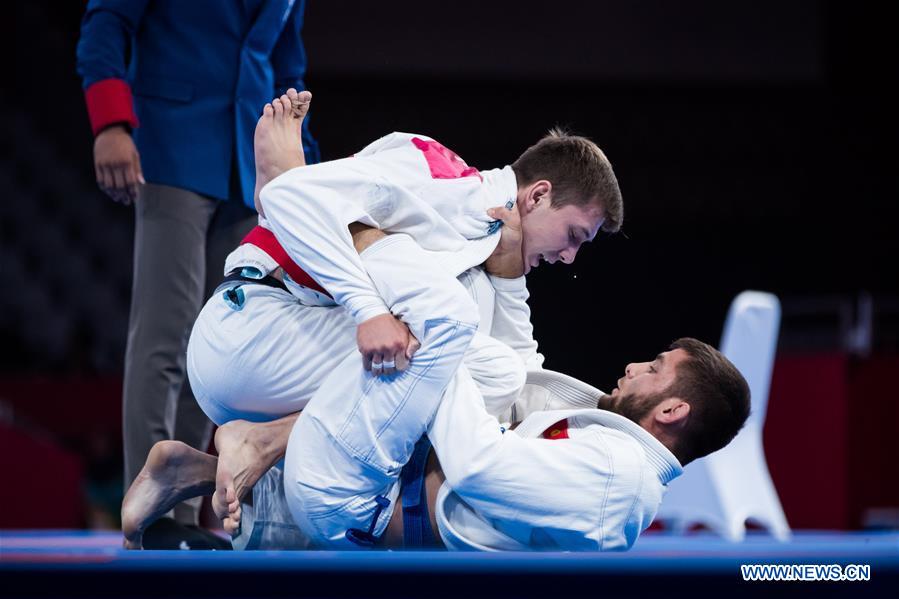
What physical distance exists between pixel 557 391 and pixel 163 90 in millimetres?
893

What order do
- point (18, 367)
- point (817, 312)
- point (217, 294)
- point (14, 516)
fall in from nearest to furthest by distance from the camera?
point (217, 294), point (14, 516), point (817, 312), point (18, 367)

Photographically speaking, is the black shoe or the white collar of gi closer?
the white collar of gi

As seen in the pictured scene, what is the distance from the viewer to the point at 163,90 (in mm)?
1764

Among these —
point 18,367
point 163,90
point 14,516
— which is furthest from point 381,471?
point 18,367

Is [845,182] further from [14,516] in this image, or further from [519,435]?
[519,435]

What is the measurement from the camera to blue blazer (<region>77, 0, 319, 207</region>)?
5.70 ft

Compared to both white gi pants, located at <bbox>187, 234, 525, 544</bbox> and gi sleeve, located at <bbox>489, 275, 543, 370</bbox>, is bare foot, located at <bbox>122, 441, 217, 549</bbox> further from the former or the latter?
gi sleeve, located at <bbox>489, 275, 543, 370</bbox>

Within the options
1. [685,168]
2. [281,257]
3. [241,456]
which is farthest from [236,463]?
[685,168]

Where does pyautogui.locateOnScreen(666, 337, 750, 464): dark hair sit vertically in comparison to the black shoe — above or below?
above

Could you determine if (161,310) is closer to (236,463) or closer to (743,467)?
(236,463)

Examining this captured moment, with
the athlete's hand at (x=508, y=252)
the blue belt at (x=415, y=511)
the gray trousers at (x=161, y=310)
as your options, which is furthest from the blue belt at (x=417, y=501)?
the gray trousers at (x=161, y=310)

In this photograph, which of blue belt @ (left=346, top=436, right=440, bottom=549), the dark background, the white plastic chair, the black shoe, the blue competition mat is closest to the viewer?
the blue competition mat

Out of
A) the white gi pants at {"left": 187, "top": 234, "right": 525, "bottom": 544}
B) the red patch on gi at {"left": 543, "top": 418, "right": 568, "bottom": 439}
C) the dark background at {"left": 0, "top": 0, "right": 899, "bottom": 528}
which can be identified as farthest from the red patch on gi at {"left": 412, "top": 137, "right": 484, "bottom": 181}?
the dark background at {"left": 0, "top": 0, "right": 899, "bottom": 528}

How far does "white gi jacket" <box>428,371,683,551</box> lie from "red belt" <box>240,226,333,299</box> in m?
0.25
